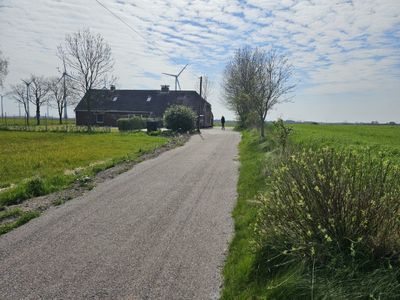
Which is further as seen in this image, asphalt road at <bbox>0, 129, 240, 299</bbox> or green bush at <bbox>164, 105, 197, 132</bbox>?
green bush at <bbox>164, 105, 197, 132</bbox>

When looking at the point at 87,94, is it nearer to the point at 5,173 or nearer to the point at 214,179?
the point at 5,173

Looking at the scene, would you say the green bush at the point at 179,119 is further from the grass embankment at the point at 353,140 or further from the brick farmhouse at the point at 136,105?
the brick farmhouse at the point at 136,105

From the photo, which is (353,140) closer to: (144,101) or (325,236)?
(325,236)

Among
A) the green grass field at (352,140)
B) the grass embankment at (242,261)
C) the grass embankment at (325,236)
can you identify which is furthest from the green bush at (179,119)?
the grass embankment at (325,236)

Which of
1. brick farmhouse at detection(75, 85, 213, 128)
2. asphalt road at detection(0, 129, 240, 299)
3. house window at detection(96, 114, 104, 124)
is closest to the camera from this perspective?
asphalt road at detection(0, 129, 240, 299)

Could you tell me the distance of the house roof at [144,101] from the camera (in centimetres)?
6381

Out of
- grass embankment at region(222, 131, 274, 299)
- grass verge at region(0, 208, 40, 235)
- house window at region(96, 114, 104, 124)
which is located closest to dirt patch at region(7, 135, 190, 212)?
grass verge at region(0, 208, 40, 235)

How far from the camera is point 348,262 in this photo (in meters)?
3.64

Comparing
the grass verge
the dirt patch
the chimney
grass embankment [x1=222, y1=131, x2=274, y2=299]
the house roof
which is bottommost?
the dirt patch

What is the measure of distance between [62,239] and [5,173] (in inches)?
320

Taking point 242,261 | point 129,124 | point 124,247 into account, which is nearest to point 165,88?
point 129,124

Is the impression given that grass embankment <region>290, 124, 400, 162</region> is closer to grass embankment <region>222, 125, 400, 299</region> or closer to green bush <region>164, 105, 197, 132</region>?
grass embankment <region>222, 125, 400, 299</region>

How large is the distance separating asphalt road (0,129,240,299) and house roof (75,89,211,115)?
2171 inches

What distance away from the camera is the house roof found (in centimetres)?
6381
